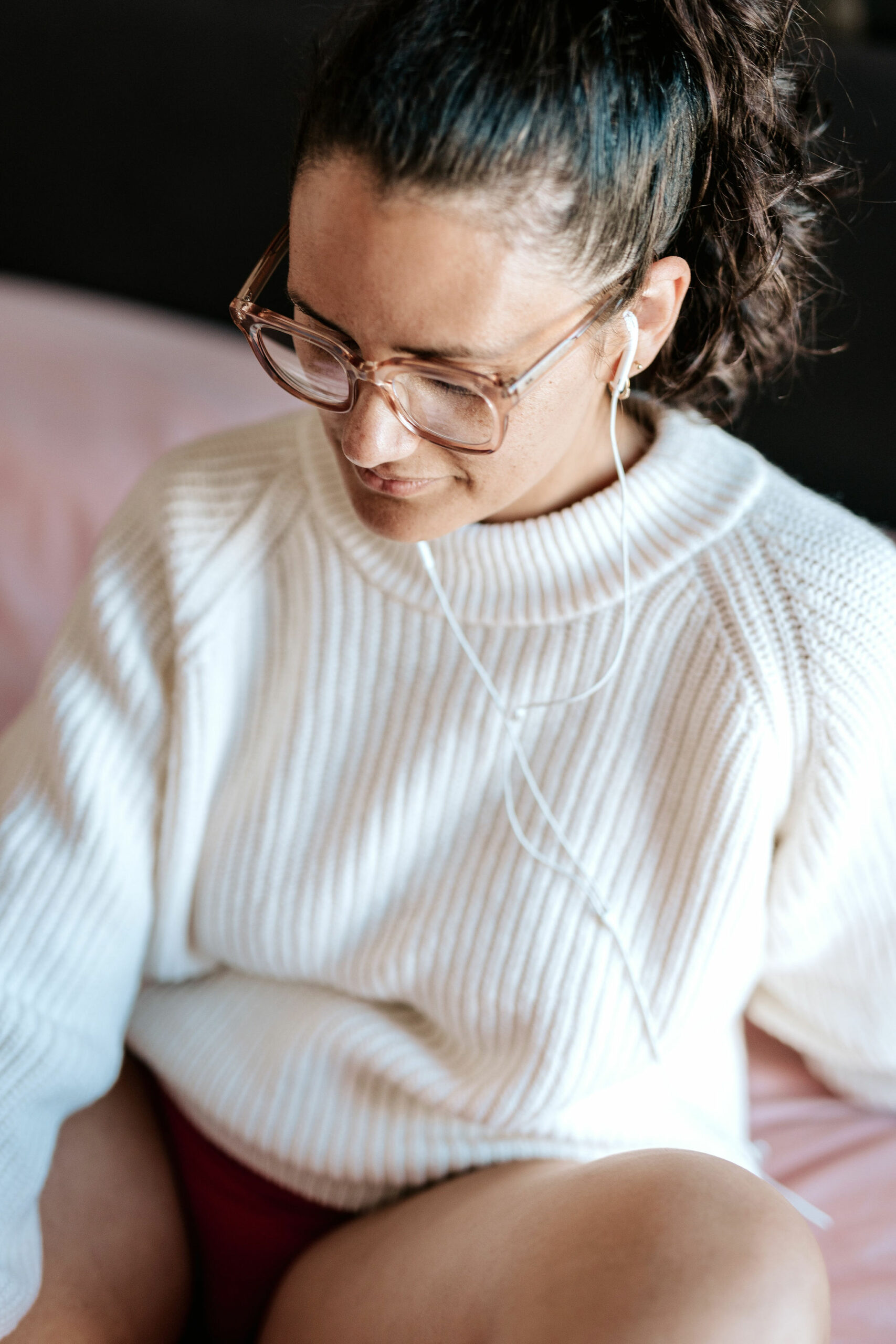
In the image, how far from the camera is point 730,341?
0.84 metres

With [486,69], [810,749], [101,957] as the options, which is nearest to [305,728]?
[101,957]

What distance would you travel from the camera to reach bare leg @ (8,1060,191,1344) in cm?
81

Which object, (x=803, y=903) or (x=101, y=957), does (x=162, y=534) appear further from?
(x=803, y=903)

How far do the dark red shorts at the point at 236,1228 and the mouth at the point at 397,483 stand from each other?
569 mm

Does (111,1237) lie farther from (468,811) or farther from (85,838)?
(468,811)

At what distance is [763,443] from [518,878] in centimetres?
79

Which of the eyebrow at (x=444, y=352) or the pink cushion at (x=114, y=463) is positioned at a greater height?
the eyebrow at (x=444, y=352)

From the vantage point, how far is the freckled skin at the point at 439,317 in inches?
22.5

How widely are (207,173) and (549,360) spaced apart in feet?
→ 3.58

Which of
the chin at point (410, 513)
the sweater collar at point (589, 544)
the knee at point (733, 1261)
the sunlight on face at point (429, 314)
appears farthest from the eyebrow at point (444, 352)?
the knee at point (733, 1261)

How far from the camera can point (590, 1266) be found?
2.08 feet

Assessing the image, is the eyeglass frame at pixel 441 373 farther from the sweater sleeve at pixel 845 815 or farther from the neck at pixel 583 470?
the sweater sleeve at pixel 845 815

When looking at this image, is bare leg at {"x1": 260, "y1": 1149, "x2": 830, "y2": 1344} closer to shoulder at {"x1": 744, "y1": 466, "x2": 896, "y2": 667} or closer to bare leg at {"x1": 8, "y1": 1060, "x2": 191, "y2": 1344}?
bare leg at {"x1": 8, "y1": 1060, "x2": 191, "y2": 1344}

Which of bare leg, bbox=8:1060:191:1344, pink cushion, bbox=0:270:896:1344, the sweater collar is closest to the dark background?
pink cushion, bbox=0:270:896:1344
